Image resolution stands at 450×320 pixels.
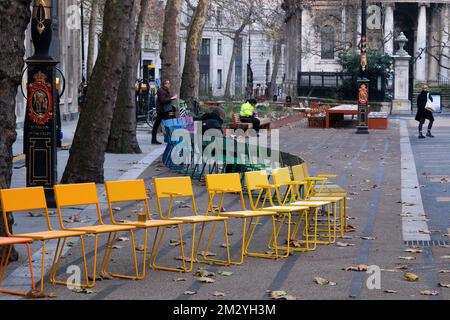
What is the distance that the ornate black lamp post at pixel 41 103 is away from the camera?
15453 mm

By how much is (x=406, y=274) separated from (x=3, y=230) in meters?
3.90

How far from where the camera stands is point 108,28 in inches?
809

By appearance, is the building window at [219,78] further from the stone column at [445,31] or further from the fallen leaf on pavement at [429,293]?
the fallen leaf on pavement at [429,293]

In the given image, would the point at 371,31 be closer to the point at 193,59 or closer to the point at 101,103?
the point at 193,59

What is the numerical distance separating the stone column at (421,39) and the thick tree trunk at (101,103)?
7703cm

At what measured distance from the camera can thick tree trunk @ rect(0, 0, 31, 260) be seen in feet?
38.0

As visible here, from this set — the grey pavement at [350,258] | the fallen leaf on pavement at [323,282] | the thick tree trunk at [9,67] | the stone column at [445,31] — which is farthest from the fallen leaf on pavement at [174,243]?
the stone column at [445,31]

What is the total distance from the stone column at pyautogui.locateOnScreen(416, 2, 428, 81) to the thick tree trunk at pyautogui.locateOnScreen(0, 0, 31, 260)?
281ft

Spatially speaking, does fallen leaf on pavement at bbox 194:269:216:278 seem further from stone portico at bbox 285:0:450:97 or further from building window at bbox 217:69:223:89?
building window at bbox 217:69:223:89

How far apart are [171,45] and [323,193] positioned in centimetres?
2336

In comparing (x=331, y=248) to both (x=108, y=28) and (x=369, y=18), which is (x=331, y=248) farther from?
(x=369, y=18)

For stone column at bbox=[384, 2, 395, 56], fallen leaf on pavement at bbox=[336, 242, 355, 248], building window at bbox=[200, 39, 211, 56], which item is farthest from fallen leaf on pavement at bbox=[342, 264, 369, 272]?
building window at bbox=[200, 39, 211, 56]

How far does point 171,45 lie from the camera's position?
3816cm
